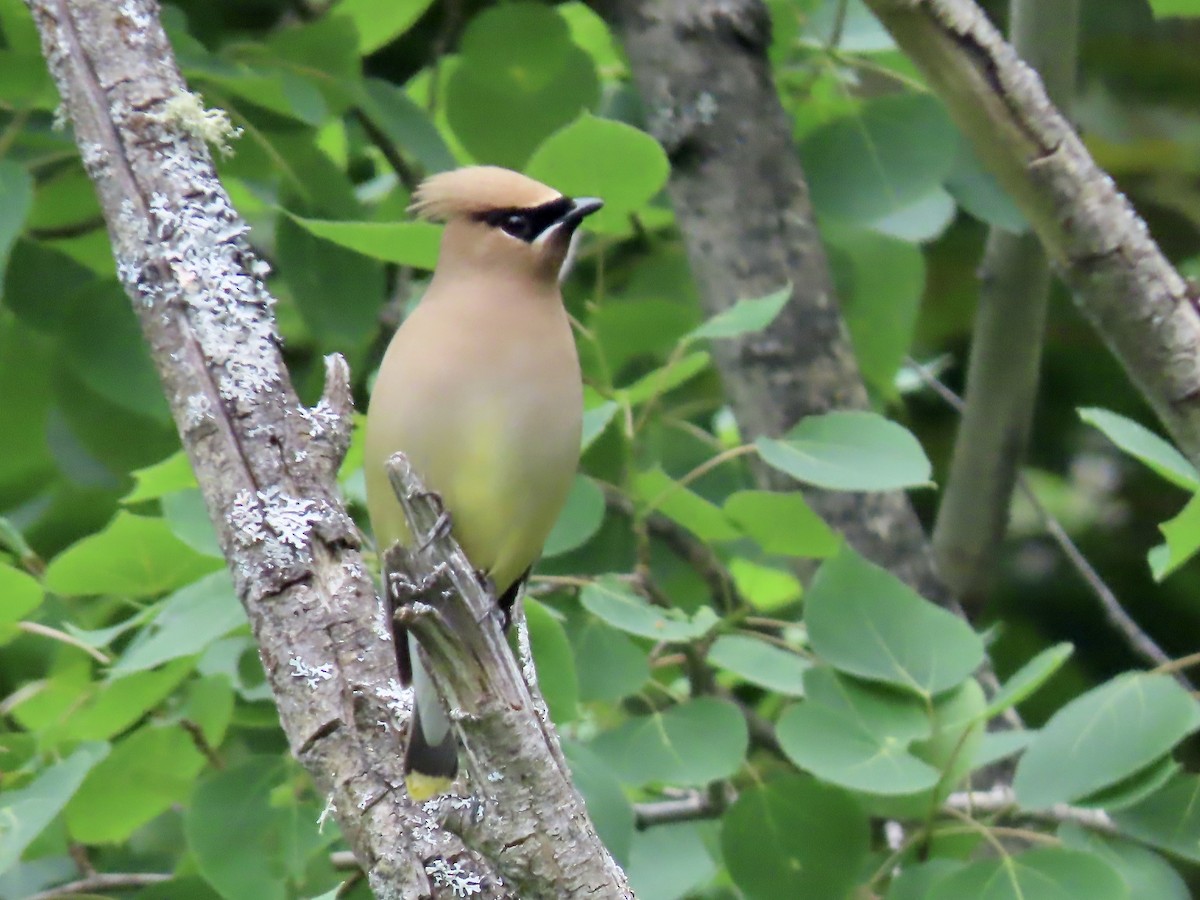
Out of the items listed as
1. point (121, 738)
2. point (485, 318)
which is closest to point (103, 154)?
point (485, 318)

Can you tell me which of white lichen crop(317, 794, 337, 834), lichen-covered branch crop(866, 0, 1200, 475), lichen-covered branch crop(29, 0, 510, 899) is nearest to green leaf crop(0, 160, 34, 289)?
lichen-covered branch crop(29, 0, 510, 899)

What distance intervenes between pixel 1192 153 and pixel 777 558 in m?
1.60

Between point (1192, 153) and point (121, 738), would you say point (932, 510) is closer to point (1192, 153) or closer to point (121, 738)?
point (1192, 153)

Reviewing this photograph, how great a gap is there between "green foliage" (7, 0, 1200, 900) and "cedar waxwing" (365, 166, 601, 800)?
6.1 inches

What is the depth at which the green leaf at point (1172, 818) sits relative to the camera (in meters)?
2.24

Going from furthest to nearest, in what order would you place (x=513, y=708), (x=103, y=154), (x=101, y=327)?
1. (x=101, y=327)
2. (x=103, y=154)
3. (x=513, y=708)

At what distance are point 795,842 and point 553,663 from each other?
1.44ft

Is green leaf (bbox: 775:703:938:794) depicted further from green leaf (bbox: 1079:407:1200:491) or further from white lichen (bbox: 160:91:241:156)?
white lichen (bbox: 160:91:241:156)

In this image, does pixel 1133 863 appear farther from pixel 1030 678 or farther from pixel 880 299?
pixel 880 299

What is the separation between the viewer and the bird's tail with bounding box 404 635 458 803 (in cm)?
181

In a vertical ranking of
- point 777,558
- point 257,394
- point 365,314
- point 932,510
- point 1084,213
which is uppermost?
point 1084,213

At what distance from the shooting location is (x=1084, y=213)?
214 cm

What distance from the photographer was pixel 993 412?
3.20m

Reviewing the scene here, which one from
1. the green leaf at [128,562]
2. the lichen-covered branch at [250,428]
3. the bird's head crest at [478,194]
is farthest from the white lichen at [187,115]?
the green leaf at [128,562]
